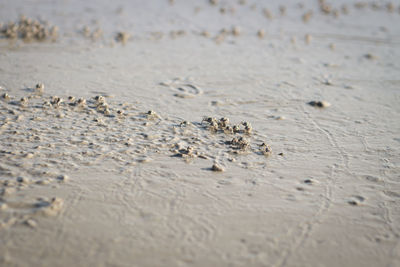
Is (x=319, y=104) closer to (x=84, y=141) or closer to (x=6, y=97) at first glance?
(x=84, y=141)

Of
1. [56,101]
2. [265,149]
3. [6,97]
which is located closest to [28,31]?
[6,97]

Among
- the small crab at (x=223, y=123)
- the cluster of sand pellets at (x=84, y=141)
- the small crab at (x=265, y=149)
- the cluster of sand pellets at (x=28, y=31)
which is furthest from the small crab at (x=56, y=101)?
the cluster of sand pellets at (x=28, y=31)

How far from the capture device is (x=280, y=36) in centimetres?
917

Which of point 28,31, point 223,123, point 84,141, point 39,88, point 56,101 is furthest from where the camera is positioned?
point 28,31

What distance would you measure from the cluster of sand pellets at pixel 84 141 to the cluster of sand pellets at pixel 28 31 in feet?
8.70

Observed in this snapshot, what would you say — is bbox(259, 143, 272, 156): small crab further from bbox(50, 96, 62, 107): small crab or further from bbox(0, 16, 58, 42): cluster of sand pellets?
bbox(0, 16, 58, 42): cluster of sand pellets

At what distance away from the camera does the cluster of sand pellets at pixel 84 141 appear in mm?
3609

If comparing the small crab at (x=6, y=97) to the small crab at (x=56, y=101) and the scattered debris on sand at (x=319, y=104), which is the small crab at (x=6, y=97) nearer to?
the small crab at (x=56, y=101)

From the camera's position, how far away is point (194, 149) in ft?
14.4

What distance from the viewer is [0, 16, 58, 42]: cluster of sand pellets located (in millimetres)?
7616

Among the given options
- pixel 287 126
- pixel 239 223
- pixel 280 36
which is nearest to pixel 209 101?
pixel 287 126

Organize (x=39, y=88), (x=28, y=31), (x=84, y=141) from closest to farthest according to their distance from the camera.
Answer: (x=84, y=141)
(x=39, y=88)
(x=28, y=31)

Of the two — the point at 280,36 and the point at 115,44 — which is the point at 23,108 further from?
the point at 280,36

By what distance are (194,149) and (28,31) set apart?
539 centimetres
